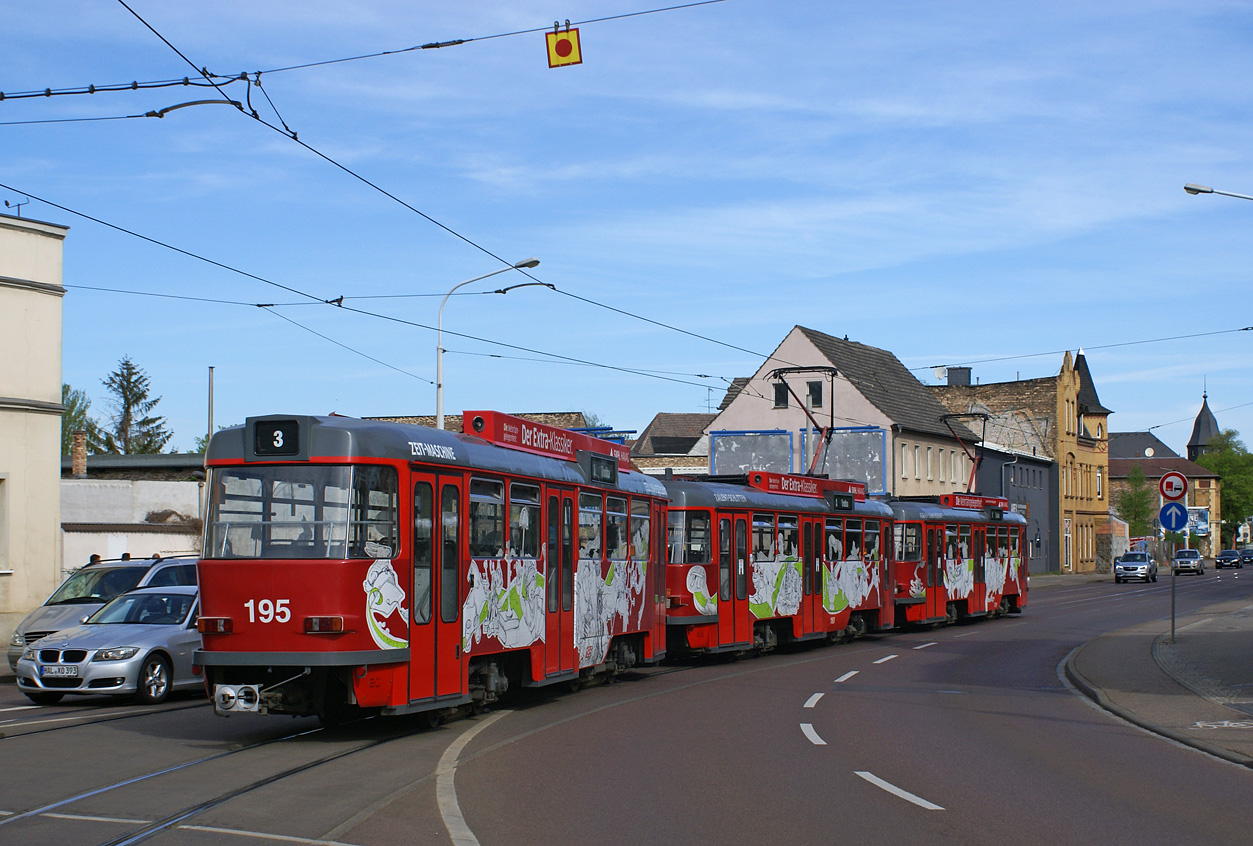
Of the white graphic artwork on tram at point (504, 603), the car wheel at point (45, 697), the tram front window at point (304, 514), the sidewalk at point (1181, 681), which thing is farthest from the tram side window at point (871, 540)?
the tram front window at point (304, 514)

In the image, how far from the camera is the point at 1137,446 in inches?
6752

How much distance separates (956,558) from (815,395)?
96.9ft

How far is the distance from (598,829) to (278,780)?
2876 mm

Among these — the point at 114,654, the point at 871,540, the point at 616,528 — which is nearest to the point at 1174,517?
the point at 871,540

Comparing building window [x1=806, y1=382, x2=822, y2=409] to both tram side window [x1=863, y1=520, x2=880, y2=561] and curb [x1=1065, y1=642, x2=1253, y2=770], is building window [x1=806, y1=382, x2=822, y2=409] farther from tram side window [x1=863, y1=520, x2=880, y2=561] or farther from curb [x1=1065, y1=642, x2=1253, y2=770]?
curb [x1=1065, y1=642, x2=1253, y2=770]

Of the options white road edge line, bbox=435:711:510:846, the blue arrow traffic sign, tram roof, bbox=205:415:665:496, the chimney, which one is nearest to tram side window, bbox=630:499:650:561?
tram roof, bbox=205:415:665:496

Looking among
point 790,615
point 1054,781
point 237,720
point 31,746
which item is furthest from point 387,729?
point 790,615

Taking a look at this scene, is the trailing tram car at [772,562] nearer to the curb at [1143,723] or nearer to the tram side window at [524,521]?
the curb at [1143,723]

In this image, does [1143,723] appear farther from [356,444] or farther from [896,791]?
[356,444]

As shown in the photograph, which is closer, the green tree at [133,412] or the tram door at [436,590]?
the tram door at [436,590]

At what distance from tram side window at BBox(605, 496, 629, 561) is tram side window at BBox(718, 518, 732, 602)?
411 cm

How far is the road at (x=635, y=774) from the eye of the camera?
8.04 m

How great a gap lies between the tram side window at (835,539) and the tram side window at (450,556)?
47.4 feet

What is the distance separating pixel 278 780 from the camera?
379 inches
